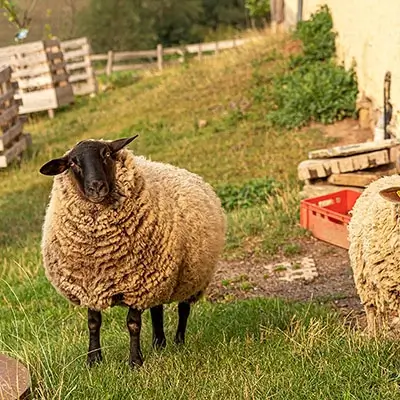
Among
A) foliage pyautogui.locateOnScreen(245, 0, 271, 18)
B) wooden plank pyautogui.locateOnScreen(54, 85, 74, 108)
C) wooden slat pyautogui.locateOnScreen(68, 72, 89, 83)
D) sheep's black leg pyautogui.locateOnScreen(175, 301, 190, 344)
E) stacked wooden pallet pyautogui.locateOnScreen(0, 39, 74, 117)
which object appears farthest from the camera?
foliage pyautogui.locateOnScreen(245, 0, 271, 18)

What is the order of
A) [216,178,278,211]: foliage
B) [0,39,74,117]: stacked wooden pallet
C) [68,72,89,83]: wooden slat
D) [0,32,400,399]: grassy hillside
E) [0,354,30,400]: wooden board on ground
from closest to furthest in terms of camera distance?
1. [0,354,30,400]: wooden board on ground
2. [0,32,400,399]: grassy hillside
3. [216,178,278,211]: foliage
4. [0,39,74,117]: stacked wooden pallet
5. [68,72,89,83]: wooden slat

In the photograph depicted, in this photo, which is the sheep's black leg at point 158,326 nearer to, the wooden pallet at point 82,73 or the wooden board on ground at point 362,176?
the wooden board on ground at point 362,176

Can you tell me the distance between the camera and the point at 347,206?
9.55 metres

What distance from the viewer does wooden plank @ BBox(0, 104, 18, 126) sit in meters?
15.9

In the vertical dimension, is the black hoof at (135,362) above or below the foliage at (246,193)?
above

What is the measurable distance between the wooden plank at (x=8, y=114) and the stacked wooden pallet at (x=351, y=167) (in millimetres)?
7761

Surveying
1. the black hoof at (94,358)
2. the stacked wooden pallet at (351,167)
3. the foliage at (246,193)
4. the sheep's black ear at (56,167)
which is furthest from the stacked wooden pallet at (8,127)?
the black hoof at (94,358)

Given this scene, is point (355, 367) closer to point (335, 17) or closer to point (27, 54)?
point (335, 17)

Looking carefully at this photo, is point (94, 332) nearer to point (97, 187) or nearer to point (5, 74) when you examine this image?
point (97, 187)

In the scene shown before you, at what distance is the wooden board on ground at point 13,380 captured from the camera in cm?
414

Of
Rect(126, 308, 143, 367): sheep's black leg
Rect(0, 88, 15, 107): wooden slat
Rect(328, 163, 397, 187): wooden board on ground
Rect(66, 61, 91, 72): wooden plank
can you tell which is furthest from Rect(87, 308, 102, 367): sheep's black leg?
Rect(66, 61, 91, 72): wooden plank

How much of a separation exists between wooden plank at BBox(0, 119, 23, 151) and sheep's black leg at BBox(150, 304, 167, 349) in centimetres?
1011

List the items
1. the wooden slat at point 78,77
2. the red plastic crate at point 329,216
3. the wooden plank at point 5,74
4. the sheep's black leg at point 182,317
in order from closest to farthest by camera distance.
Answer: the sheep's black leg at point 182,317 → the red plastic crate at point 329,216 → the wooden plank at point 5,74 → the wooden slat at point 78,77

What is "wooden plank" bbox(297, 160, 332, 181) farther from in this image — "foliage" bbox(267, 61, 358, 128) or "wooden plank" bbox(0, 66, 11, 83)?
"wooden plank" bbox(0, 66, 11, 83)
